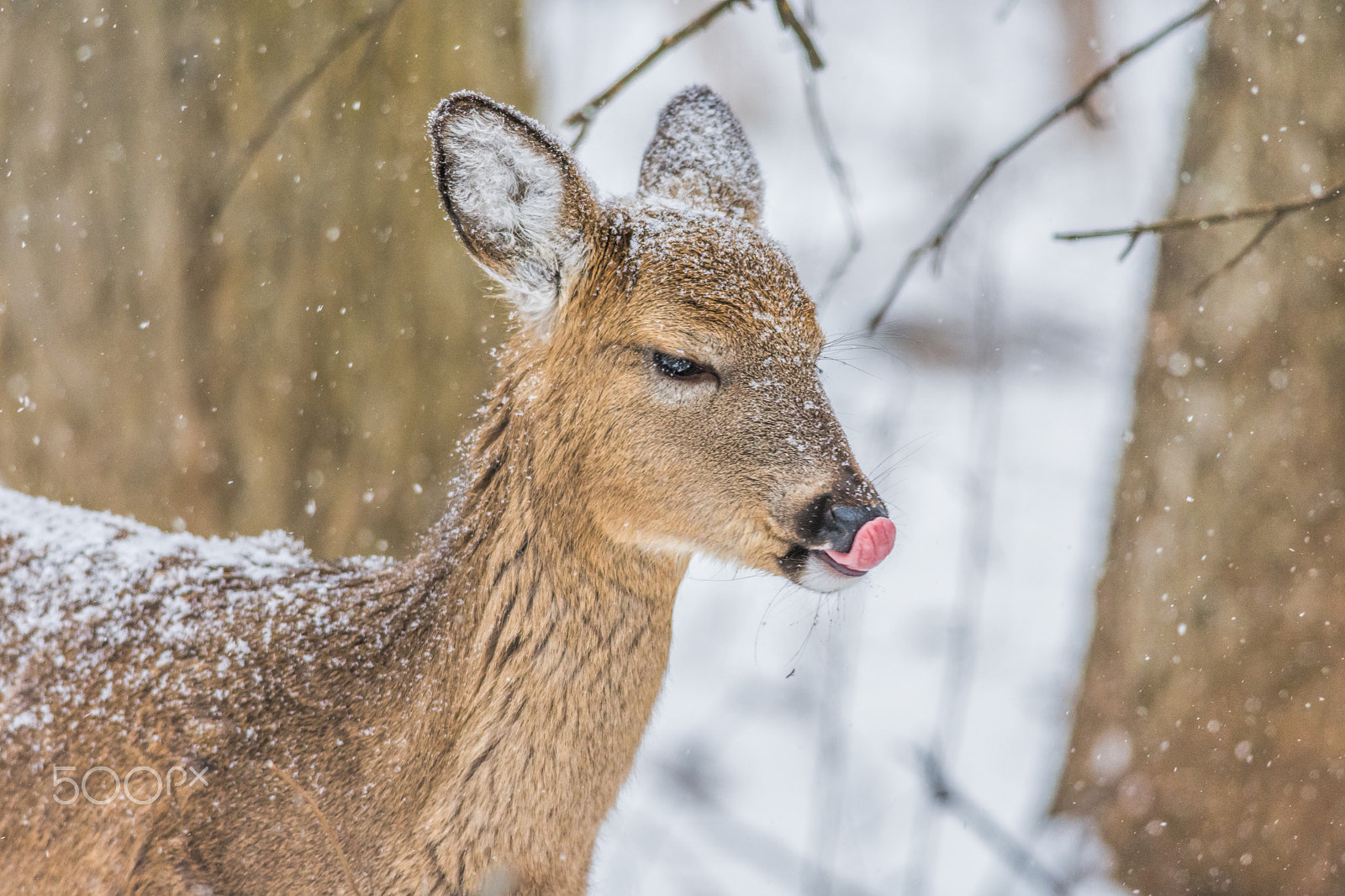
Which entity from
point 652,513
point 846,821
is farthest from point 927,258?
point 652,513

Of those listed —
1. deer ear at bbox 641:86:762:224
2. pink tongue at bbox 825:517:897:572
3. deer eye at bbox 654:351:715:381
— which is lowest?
pink tongue at bbox 825:517:897:572

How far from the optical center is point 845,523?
223cm

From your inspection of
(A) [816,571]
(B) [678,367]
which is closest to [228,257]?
(B) [678,367]

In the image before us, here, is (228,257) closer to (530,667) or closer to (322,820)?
(530,667)

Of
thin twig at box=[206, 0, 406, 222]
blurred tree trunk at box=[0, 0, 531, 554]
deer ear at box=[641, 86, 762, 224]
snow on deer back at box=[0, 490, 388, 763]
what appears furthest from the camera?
blurred tree trunk at box=[0, 0, 531, 554]

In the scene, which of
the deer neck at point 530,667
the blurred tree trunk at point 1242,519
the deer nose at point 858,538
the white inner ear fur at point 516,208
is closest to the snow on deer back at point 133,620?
the deer neck at point 530,667

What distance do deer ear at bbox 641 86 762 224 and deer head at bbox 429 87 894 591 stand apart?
34 centimetres

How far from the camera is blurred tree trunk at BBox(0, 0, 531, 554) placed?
446 cm

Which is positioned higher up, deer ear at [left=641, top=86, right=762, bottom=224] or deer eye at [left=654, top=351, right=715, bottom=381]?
deer ear at [left=641, top=86, right=762, bottom=224]

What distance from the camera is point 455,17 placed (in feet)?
15.0

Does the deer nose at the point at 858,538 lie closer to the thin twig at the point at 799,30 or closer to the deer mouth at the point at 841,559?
the deer mouth at the point at 841,559

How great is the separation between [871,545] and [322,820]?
1.18 meters

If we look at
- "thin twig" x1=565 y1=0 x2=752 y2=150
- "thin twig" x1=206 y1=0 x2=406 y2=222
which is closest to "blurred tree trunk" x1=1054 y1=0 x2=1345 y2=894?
"thin twig" x1=565 y1=0 x2=752 y2=150

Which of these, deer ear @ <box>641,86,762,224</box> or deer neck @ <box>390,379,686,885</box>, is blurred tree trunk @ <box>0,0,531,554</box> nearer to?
deer ear @ <box>641,86,762,224</box>
